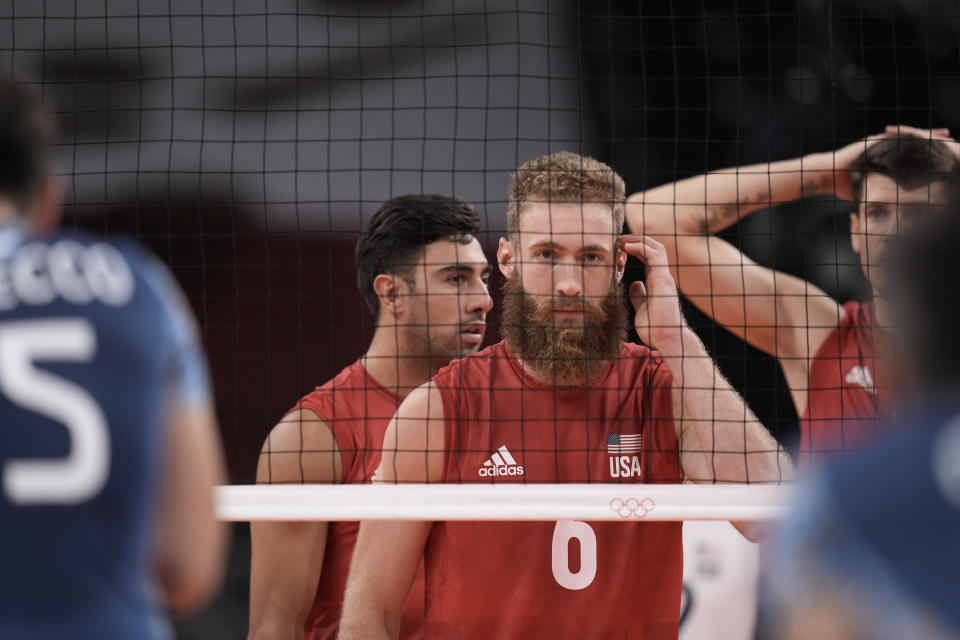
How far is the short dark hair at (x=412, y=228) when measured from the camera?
467 centimetres

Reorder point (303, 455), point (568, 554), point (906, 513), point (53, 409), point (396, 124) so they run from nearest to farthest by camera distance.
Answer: point (906, 513)
point (53, 409)
point (568, 554)
point (303, 455)
point (396, 124)

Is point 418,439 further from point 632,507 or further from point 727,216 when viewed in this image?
point 727,216

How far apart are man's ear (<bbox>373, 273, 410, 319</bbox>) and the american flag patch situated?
54.5 inches

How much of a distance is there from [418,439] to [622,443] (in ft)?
2.15

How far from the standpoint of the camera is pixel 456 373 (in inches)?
144

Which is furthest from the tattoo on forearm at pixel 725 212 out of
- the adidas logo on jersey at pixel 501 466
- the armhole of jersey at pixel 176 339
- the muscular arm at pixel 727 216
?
the armhole of jersey at pixel 176 339

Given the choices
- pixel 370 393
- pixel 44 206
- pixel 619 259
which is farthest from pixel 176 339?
pixel 370 393

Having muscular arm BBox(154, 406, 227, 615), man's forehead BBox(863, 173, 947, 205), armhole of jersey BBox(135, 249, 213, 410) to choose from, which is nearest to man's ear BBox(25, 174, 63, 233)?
armhole of jersey BBox(135, 249, 213, 410)

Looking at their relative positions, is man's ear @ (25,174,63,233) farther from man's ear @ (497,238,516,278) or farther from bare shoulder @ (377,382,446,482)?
man's ear @ (497,238,516,278)

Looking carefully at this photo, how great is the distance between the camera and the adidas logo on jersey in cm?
356

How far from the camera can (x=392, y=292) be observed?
470cm

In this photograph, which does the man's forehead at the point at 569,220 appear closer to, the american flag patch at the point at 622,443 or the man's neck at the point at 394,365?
the american flag patch at the point at 622,443

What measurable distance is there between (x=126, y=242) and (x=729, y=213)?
10.4ft

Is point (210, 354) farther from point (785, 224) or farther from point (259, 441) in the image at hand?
point (785, 224)
